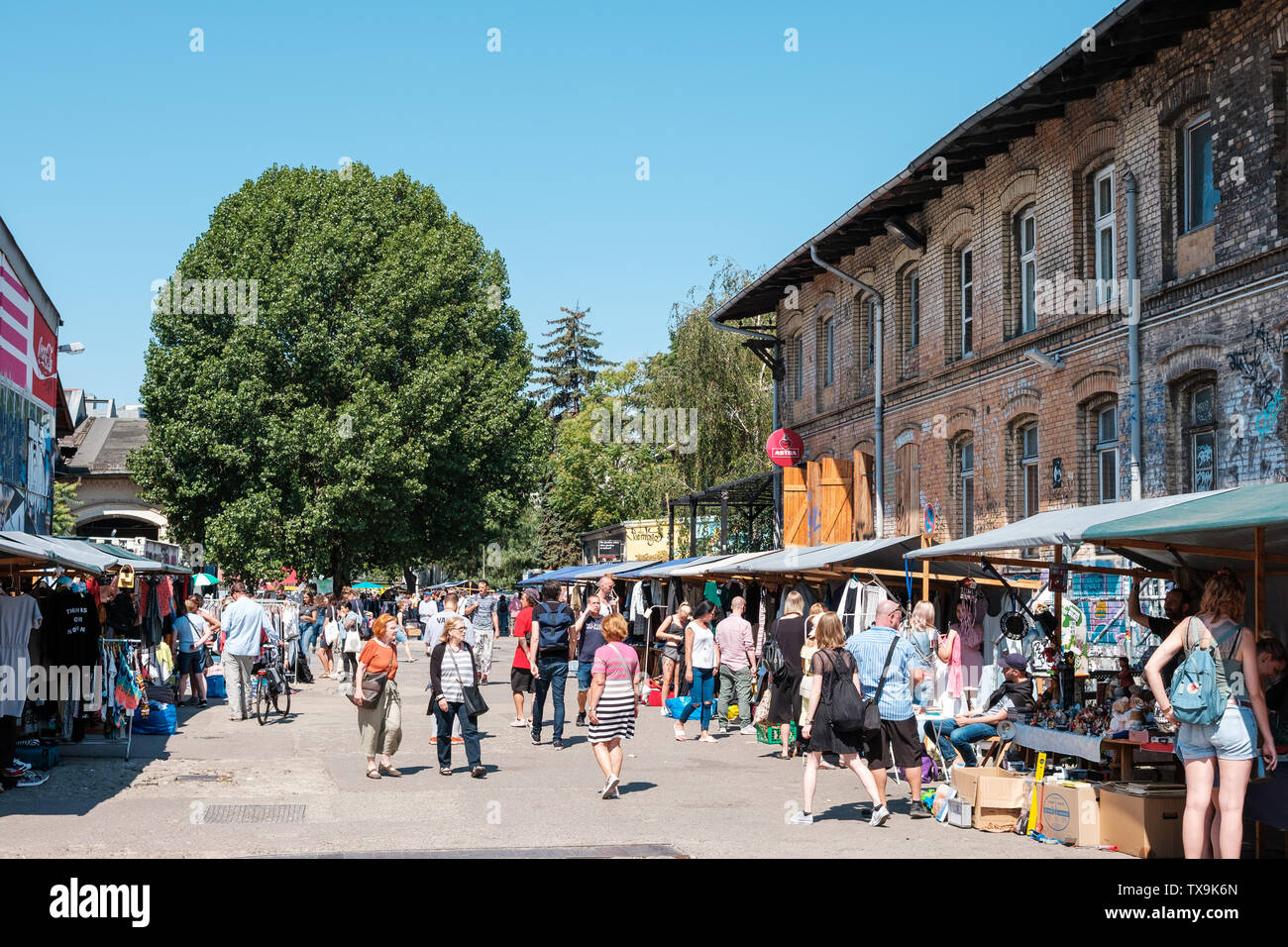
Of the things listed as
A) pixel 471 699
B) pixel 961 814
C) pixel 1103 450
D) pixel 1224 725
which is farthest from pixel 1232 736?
pixel 1103 450

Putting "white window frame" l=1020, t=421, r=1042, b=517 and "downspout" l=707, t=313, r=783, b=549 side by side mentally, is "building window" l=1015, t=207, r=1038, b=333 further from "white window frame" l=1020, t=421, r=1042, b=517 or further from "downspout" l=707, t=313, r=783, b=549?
"downspout" l=707, t=313, r=783, b=549

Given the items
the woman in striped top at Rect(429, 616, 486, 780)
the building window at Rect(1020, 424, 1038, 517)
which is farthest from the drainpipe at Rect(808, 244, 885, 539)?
the woman in striped top at Rect(429, 616, 486, 780)

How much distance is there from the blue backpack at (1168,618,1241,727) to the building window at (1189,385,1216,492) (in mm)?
6864

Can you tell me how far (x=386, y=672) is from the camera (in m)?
13.9

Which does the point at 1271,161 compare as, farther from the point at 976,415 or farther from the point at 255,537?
the point at 255,537

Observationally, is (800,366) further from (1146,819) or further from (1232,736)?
(1232,736)

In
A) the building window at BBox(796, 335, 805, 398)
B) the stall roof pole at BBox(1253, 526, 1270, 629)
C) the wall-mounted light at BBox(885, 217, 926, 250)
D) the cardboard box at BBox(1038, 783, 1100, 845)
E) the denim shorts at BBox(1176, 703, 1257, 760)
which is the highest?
the wall-mounted light at BBox(885, 217, 926, 250)

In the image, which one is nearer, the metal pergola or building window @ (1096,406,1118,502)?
building window @ (1096,406,1118,502)

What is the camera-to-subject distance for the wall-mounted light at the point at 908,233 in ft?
76.0

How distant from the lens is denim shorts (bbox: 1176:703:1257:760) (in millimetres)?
8492

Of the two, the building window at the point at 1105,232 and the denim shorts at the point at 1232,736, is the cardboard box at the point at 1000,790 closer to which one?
the denim shorts at the point at 1232,736

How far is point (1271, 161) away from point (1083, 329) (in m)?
4.15

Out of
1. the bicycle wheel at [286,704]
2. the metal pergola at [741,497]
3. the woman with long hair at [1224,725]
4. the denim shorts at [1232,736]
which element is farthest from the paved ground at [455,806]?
the metal pergola at [741,497]

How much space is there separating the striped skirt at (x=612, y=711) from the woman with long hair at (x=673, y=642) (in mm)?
7243
